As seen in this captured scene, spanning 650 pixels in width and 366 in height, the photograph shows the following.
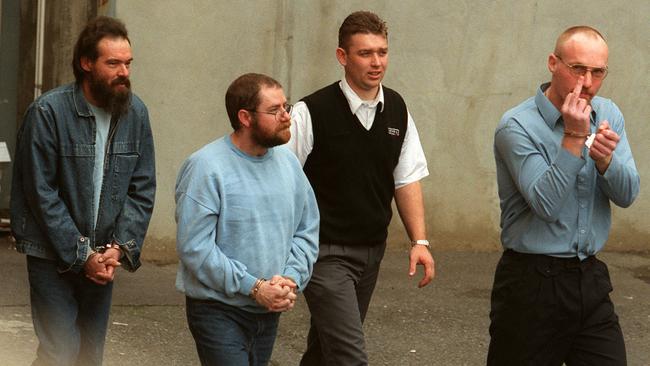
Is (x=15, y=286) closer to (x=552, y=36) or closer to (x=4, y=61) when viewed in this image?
(x=4, y=61)

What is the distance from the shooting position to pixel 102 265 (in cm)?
539

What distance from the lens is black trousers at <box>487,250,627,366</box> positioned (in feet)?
17.0

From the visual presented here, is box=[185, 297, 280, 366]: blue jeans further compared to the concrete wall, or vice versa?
the concrete wall

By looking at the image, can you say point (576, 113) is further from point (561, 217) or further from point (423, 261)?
point (423, 261)

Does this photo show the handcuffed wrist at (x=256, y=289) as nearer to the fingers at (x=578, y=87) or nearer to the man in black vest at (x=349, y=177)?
the man in black vest at (x=349, y=177)

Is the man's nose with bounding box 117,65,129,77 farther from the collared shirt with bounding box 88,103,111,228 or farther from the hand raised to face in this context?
the hand raised to face

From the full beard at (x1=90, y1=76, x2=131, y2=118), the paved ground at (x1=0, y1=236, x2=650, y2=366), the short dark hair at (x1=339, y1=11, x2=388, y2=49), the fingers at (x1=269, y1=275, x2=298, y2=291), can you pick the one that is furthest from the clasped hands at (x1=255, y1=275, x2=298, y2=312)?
the paved ground at (x1=0, y1=236, x2=650, y2=366)

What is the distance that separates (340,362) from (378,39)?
1444 millimetres

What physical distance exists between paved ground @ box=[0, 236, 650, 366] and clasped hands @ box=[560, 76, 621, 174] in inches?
106

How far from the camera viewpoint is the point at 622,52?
10.5 meters

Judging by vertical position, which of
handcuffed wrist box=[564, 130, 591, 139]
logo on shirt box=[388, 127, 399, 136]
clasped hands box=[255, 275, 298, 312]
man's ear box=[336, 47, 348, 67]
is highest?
man's ear box=[336, 47, 348, 67]

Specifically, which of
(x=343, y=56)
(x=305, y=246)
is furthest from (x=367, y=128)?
(x=305, y=246)

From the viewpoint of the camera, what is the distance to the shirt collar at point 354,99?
588 cm

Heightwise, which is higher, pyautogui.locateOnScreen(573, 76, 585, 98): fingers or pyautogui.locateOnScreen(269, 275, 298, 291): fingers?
pyautogui.locateOnScreen(573, 76, 585, 98): fingers
